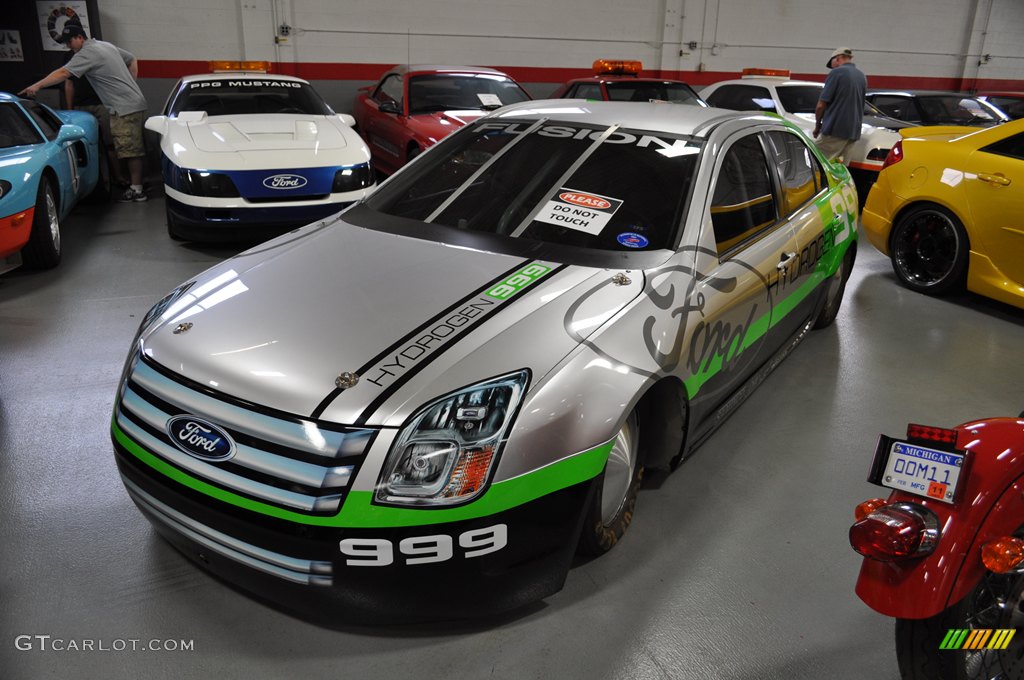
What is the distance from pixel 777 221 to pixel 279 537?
2.23 meters

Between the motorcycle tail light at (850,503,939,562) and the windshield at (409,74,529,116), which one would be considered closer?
the motorcycle tail light at (850,503,939,562)

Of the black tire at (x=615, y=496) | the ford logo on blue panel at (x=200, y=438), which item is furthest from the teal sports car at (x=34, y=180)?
the black tire at (x=615, y=496)

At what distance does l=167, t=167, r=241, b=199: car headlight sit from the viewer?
5.01m

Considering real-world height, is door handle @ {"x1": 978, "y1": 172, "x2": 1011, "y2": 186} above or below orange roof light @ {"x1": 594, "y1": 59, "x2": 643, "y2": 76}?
below

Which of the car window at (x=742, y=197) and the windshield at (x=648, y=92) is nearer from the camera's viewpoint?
the car window at (x=742, y=197)

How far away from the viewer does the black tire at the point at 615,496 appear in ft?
6.87

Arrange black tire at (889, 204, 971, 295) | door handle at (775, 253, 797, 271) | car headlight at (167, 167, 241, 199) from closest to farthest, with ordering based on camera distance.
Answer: door handle at (775, 253, 797, 271), black tire at (889, 204, 971, 295), car headlight at (167, 167, 241, 199)

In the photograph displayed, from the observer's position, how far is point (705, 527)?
249cm

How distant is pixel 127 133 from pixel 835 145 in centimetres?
649

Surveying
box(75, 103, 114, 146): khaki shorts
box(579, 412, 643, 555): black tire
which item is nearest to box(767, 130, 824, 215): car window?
box(579, 412, 643, 555): black tire

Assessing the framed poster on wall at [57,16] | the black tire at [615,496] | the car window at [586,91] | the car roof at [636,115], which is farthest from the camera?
the framed poster on wall at [57,16]

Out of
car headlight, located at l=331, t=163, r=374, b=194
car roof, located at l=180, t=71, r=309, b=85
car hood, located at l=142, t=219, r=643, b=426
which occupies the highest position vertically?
car roof, located at l=180, t=71, r=309, b=85

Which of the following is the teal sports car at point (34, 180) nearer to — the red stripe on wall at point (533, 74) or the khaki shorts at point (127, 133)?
the khaki shorts at point (127, 133)

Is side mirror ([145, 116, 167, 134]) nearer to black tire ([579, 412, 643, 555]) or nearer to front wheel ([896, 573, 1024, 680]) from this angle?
black tire ([579, 412, 643, 555])
